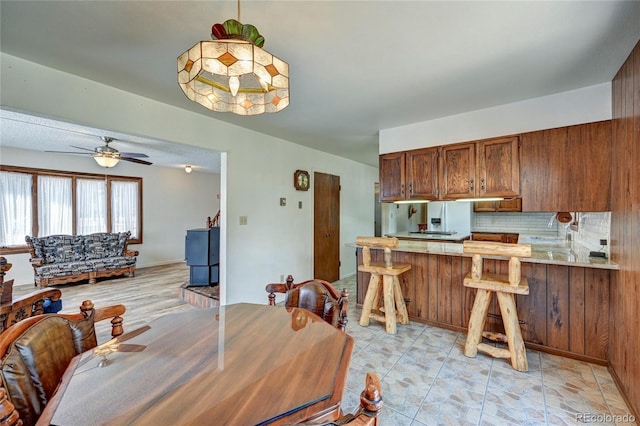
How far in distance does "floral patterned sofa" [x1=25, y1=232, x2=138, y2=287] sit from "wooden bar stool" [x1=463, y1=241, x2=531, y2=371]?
615 centimetres

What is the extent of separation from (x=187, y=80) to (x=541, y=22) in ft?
6.74

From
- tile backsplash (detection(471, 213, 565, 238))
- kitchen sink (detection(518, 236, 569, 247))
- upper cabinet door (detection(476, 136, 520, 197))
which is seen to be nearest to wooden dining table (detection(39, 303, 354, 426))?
upper cabinet door (detection(476, 136, 520, 197))

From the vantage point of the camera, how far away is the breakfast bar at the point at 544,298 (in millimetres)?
2318

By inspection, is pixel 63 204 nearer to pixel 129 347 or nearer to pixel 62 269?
pixel 62 269

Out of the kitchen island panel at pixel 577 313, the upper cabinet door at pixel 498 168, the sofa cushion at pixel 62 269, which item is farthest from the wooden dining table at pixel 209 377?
the sofa cushion at pixel 62 269

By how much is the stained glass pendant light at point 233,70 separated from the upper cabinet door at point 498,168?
8.04ft

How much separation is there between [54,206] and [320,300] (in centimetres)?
633

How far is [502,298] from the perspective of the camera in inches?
92.4

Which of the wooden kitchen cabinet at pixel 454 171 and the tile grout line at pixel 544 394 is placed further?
the wooden kitchen cabinet at pixel 454 171

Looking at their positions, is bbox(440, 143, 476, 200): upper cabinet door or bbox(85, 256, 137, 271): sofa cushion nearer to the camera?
bbox(440, 143, 476, 200): upper cabinet door

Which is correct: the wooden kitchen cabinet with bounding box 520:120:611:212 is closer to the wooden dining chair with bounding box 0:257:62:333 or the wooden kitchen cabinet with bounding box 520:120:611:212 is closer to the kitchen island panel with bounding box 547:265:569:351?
the kitchen island panel with bounding box 547:265:569:351

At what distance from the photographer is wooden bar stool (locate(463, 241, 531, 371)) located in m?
2.24

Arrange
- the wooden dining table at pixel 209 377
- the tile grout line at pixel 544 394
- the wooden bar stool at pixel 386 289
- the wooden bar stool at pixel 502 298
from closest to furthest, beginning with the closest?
1. the wooden dining table at pixel 209 377
2. the tile grout line at pixel 544 394
3. the wooden bar stool at pixel 502 298
4. the wooden bar stool at pixel 386 289

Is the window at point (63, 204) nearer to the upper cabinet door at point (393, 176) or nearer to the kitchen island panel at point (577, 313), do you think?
the upper cabinet door at point (393, 176)
